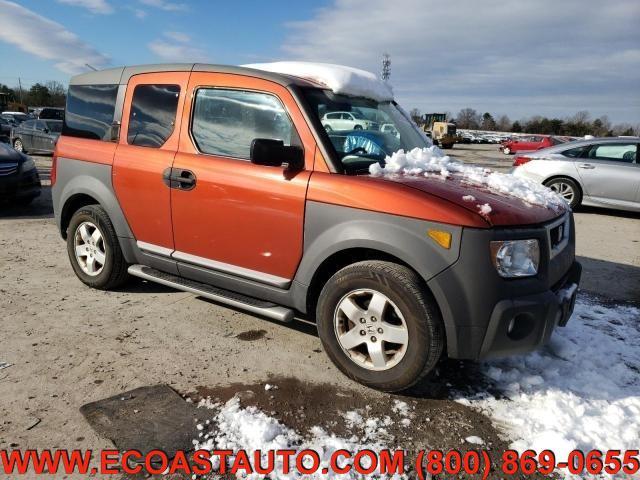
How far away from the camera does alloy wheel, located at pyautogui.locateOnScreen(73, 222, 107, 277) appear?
4309mm

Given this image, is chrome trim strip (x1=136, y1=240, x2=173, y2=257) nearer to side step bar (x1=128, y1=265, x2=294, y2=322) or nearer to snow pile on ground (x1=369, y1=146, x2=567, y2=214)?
side step bar (x1=128, y1=265, x2=294, y2=322)

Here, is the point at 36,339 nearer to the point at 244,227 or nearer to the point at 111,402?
the point at 111,402

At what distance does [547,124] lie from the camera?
68.9 metres

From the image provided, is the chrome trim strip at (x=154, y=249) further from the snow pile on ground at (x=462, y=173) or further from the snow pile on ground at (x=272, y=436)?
the snow pile on ground at (x=462, y=173)

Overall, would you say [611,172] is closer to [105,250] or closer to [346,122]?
[346,122]

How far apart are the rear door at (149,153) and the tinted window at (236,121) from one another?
0.74 feet

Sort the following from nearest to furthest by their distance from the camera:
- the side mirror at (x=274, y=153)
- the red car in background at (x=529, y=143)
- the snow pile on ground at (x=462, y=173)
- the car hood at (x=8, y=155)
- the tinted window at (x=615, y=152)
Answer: the side mirror at (x=274, y=153) < the snow pile on ground at (x=462, y=173) < the car hood at (x=8, y=155) < the tinted window at (x=615, y=152) < the red car in background at (x=529, y=143)

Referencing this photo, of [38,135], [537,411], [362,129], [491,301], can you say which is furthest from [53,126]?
[537,411]

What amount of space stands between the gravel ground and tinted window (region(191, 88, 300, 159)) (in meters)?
1.40

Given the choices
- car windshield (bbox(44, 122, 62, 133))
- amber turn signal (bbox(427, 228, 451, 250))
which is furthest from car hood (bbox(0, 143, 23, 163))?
car windshield (bbox(44, 122, 62, 133))

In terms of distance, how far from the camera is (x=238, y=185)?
3.28 meters

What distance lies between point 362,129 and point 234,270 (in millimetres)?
1404

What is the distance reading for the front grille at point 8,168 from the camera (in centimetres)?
760

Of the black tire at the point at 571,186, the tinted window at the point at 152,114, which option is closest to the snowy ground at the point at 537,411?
the tinted window at the point at 152,114
